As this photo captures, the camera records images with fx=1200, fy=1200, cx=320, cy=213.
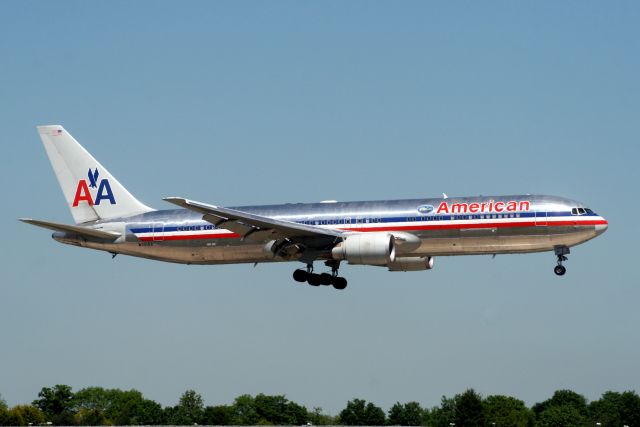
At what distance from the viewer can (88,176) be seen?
77.9 meters

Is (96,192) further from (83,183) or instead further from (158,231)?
(158,231)

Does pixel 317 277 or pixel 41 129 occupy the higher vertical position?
pixel 41 129

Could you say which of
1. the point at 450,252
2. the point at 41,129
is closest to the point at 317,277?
the point at 450,252

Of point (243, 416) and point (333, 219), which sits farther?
point (243, 416)

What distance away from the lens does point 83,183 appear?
7756cm

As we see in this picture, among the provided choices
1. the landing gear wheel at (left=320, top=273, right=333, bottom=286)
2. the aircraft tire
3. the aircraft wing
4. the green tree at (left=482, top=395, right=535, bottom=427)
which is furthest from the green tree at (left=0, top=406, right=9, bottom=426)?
the green tree at (left=482, top=395, right=535, bottom=427)

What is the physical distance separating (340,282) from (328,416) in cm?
10138

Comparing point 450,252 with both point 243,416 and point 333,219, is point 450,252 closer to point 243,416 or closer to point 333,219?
point 333,219

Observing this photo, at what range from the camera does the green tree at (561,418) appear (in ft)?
563

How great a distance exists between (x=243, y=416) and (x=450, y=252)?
104m

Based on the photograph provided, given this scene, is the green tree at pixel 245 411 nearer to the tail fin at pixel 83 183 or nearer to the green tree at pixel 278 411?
the green tree at pixel 278 411

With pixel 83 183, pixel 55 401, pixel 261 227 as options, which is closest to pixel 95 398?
pixel 55 401

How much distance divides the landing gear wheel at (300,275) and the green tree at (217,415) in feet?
244

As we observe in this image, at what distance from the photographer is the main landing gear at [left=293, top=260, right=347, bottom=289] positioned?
231ft
